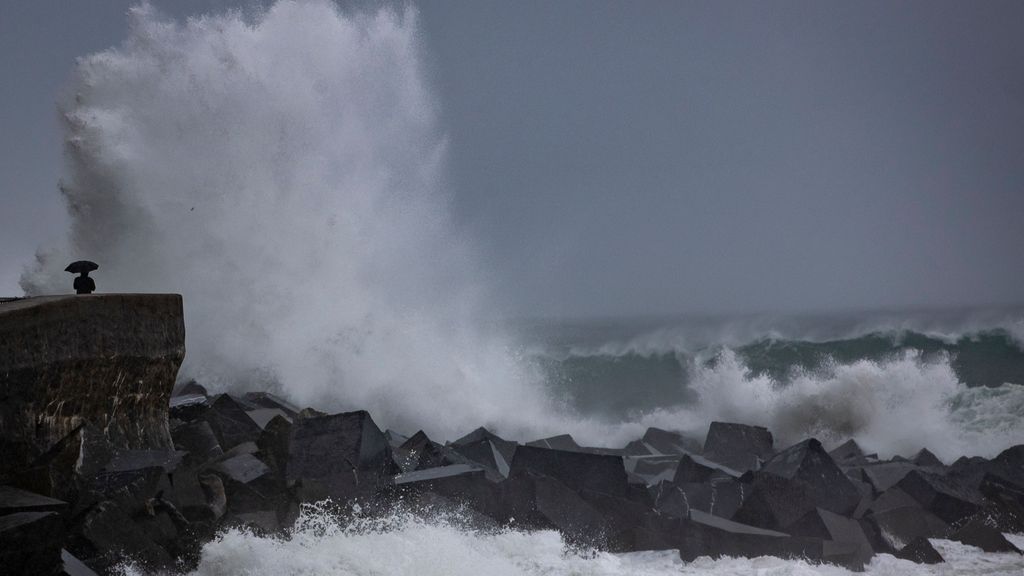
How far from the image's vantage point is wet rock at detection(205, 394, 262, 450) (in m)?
6.42

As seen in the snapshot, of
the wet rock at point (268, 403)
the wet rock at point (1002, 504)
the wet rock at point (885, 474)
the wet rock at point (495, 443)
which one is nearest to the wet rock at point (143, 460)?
the wet rock at point (268, 403)

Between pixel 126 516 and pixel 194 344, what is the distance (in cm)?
772

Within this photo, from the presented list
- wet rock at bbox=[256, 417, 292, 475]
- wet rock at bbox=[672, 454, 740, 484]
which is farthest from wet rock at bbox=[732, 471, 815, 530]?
wet rock at bbox=[256, 417, 292, 475]

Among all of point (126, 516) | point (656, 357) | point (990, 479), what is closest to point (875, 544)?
point (990, 479)

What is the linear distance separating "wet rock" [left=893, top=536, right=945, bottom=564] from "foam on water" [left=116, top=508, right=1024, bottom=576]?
81 mm

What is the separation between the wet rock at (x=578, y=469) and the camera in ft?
20.2

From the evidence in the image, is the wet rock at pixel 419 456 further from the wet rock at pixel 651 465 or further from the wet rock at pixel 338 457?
the wet rock at pixel 651 465

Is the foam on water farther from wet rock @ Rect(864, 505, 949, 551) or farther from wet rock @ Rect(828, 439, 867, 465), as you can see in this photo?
wet rock @ Rect(828, 439, 867, 465)

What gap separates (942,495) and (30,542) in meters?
6.77

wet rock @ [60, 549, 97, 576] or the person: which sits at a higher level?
the person

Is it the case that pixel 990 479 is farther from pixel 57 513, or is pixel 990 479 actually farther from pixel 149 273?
pixel 149 273

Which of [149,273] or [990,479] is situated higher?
[149,273]

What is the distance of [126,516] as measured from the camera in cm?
413

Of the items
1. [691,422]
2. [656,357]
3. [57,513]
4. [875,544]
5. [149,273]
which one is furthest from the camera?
[656,357]
